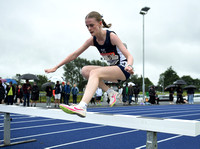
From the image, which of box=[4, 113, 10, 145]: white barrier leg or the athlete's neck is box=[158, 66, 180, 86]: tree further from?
the athlete's neck

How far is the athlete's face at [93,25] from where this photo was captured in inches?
98.7

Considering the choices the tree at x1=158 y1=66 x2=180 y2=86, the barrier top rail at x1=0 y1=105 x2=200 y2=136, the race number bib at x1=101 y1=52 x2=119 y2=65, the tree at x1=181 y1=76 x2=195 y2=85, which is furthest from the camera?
the tree at x1=181 y1=76 x2=195 y2=85

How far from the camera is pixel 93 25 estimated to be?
2.53 meters

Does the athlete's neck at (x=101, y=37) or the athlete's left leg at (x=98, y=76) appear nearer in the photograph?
the athlete's left leg at (x=98, y=76)

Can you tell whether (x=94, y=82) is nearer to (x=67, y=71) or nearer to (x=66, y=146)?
(x=66, y=146)

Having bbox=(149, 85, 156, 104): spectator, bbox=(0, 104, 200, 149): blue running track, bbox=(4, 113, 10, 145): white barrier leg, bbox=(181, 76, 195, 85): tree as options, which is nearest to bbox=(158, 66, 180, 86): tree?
bbox=(181, 76, 195, 85): tree

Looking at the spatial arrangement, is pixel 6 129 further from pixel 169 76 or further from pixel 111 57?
pixel 169 76

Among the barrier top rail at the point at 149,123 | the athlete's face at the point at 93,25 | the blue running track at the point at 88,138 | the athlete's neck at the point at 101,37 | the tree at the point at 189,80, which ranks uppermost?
the tree at the point at 189,80

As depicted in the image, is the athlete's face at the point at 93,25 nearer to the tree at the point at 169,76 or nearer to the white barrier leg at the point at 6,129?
the white barrier leg at the point at 6,129

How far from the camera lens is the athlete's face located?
2.51m

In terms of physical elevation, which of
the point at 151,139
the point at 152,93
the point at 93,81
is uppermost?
the point at 93,81

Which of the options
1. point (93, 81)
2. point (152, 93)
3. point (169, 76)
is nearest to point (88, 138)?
point (93, 81)

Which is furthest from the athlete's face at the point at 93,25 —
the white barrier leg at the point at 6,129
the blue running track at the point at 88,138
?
the white barrier leg at the point at 6,129

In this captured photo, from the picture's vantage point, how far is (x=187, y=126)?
200 cm
